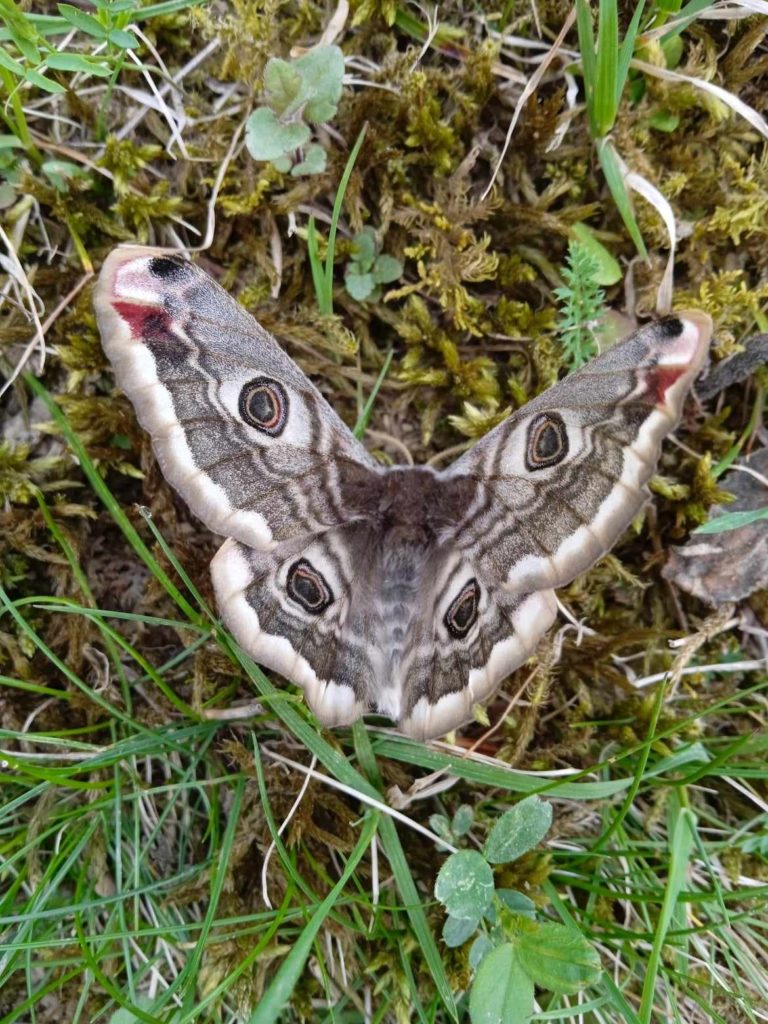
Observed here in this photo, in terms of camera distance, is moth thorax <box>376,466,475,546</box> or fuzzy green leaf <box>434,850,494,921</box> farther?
moth thorax <box>376,466,475,546</box>

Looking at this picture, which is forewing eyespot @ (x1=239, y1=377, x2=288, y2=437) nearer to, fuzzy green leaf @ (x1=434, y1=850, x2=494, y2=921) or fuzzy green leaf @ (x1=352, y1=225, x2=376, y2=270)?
fuzzy green leaf @ (x1=352, y1=225, x2=376, y2=270)

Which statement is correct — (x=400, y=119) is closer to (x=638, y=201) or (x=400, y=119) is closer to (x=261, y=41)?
(x=261, y=41)

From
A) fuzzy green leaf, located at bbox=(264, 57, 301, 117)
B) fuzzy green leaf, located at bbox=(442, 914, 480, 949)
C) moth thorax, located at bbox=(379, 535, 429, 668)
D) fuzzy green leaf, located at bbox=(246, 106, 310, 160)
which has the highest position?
fuzzy green leaf, located at bbox=(264, 57, 301, 117)

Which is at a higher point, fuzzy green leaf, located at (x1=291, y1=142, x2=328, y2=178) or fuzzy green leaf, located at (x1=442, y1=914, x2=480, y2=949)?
fuzzy green leaf, located at (x1=291, y1=142, x2=328, y2=178)

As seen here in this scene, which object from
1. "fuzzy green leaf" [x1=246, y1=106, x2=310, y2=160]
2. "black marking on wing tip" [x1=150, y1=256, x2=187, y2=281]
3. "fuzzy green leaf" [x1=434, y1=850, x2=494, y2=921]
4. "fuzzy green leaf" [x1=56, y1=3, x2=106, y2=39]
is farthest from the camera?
"fuzzy green leaf" [x1=246, y1=106, x2=310, y2=160]

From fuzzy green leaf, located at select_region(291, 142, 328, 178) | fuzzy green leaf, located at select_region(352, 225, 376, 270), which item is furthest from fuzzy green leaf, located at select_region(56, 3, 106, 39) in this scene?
fuzzy green leaf, located at select_region(352, 225, 376, 270)

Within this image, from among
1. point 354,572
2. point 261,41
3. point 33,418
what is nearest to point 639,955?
point 354,572

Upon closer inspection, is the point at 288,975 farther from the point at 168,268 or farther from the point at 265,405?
the point at 168,268
